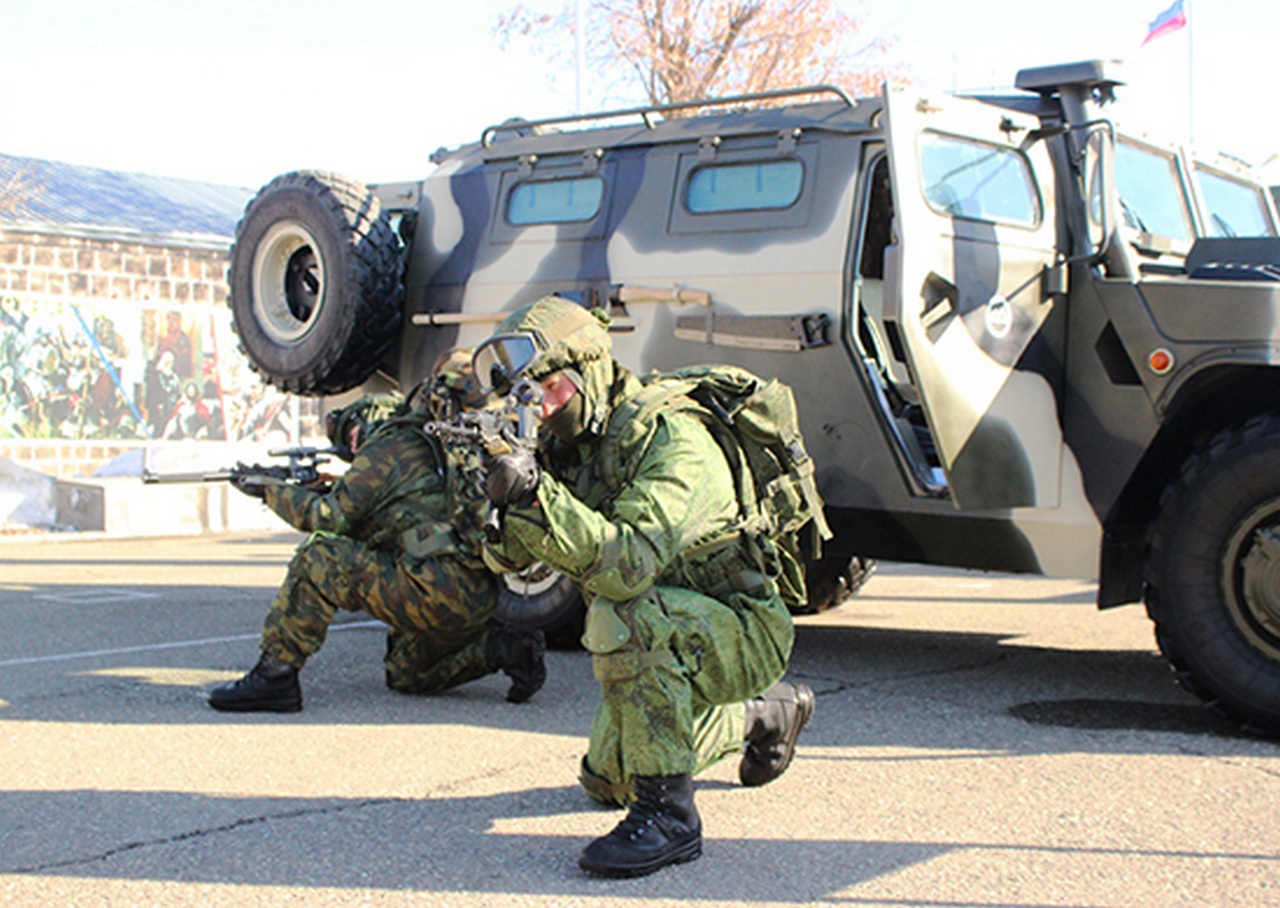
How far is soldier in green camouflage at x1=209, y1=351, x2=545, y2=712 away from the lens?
5.45 meters

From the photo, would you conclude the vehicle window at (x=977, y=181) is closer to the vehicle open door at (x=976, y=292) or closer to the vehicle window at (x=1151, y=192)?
the vehicle open door at (x=976, y=292)

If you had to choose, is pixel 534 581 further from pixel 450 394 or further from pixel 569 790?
pixel 569 790

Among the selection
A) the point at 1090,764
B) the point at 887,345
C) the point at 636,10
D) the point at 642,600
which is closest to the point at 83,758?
the point at 642,600

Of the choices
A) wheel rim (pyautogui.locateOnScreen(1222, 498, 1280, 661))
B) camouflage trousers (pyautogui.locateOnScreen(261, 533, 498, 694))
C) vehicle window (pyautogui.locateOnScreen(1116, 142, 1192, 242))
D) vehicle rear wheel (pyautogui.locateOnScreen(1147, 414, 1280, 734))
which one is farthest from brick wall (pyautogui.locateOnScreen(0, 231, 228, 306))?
wheel rim (pyautogui.locateOnScreen(1222, 498, 1280, 661))

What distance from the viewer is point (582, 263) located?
6.85m

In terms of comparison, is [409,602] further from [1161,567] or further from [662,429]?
[1161,567]

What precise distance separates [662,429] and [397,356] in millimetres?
3845

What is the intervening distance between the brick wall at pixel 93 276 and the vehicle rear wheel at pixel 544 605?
11.3 meters

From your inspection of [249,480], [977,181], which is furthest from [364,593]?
[977,181]

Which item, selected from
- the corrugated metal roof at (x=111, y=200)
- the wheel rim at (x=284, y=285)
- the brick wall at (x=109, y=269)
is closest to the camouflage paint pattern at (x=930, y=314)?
the wheel rim at (x=284, y=285)

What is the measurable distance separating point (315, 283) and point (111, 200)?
15805 millimetres

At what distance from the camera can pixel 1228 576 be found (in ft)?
16.8

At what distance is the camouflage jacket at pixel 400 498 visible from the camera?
216 inches

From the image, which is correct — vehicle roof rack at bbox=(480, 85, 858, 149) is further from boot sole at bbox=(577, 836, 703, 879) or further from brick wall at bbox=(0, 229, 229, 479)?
brick wall at bbox=(0, 229, 229, 479)
